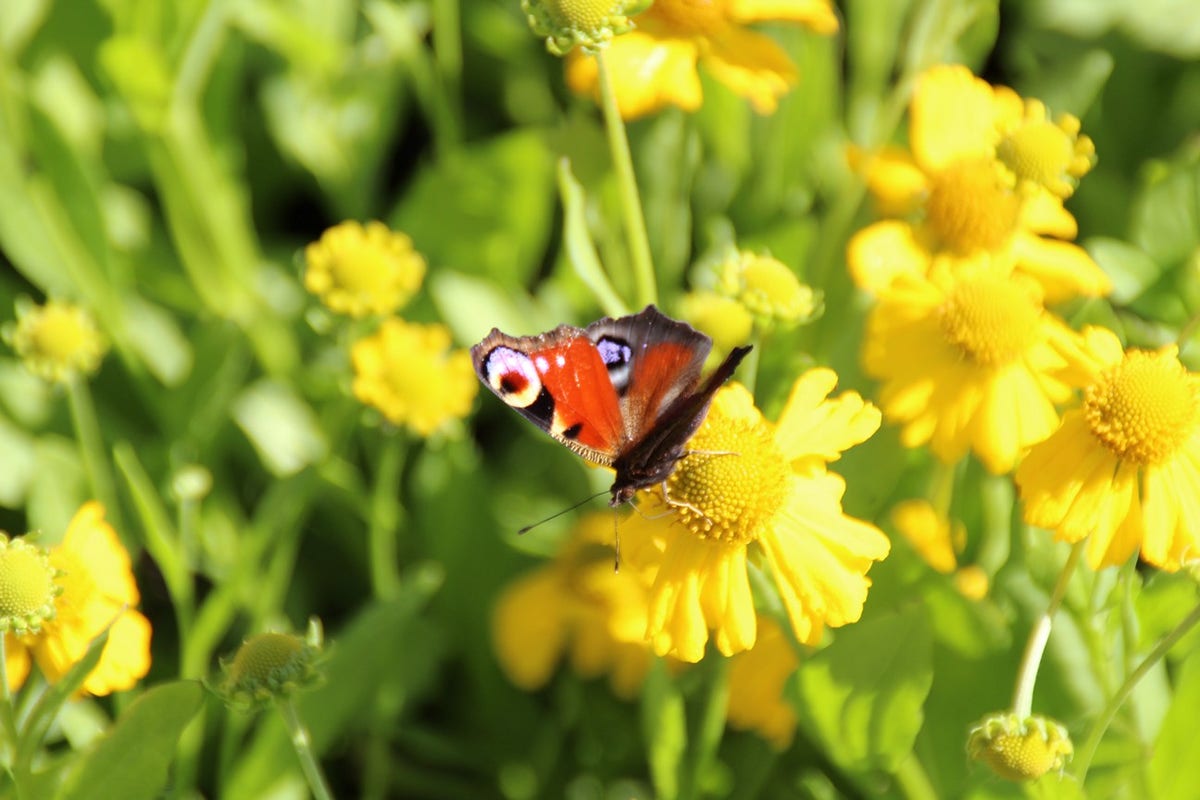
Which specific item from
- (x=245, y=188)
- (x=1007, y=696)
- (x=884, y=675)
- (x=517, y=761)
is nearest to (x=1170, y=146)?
(x=1007, y=696)

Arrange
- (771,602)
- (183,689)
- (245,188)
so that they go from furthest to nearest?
1. (245,188)
2. (771,602)
3. (183,689)

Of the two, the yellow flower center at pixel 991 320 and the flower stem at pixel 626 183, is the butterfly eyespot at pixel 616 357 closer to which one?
the flower stem at pixel 626 183

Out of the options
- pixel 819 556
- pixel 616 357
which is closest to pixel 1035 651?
pixel 819 556

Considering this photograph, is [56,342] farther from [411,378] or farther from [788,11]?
[788,11]

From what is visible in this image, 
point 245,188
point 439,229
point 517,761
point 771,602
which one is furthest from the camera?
point 245,188

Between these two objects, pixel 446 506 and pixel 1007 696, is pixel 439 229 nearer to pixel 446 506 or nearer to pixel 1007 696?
pixel 446 506

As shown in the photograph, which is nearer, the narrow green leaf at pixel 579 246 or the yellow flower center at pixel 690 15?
the narrow green leaf at pixel 579 246

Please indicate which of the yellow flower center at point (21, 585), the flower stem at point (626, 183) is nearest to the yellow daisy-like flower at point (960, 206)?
the flower stem at point (626, 183)
